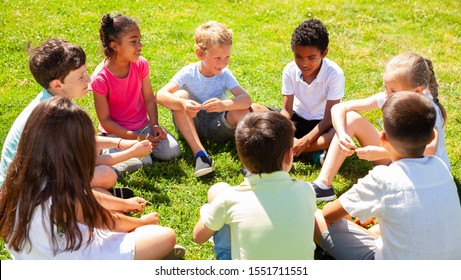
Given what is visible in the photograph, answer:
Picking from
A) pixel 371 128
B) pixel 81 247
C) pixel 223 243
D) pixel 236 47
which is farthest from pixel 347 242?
pixel 236 47

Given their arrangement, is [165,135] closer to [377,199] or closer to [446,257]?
[377,199]

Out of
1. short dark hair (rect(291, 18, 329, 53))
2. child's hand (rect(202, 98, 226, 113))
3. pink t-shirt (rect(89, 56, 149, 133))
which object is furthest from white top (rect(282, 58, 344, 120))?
pink t-shirt (rect(89, 56, 149, 133))

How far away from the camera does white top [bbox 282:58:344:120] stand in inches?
191

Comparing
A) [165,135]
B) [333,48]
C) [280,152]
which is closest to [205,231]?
[280,152]

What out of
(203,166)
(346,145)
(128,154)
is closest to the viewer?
(346,145)

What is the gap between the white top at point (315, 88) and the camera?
4848 mm

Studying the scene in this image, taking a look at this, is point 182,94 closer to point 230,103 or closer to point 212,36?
point 230,103

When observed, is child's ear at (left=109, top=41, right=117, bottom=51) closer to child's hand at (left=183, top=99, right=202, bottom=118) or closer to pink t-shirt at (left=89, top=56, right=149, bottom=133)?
pink t-shirt at (left=89, top=56, right=149, bottom=133)

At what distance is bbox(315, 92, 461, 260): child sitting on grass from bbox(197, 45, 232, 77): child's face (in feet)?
6.84

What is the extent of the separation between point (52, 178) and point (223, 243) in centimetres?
110

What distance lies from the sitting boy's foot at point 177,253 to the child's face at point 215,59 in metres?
1.89

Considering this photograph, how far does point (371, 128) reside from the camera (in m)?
4.32

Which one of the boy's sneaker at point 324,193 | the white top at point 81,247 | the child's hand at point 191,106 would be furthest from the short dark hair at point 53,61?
the boy's sneaker at point 324,193

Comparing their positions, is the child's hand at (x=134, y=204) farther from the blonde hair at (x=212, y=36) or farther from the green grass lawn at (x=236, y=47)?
the blonde hair at (x=212, y=36)
